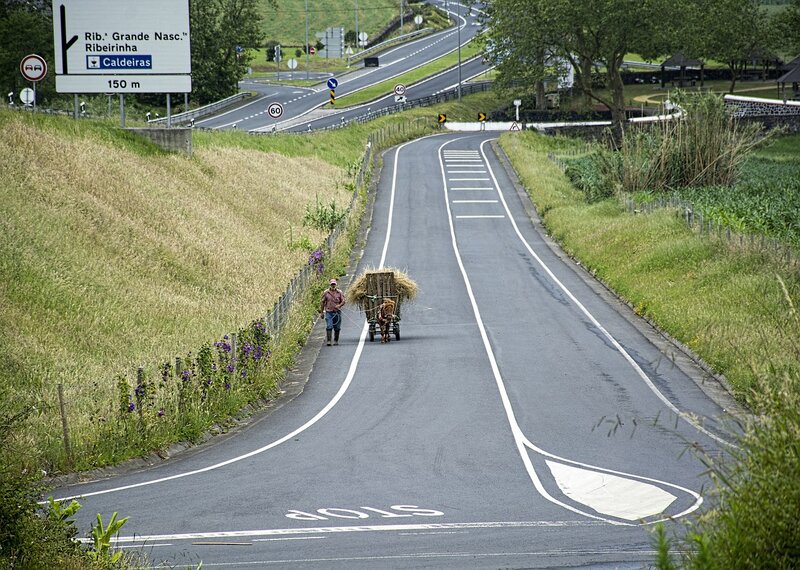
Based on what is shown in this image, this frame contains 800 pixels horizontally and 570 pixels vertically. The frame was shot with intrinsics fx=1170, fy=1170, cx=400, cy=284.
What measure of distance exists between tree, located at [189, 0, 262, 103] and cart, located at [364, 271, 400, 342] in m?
58.8

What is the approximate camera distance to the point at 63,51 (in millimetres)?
45812

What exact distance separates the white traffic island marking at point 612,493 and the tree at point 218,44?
234 ft

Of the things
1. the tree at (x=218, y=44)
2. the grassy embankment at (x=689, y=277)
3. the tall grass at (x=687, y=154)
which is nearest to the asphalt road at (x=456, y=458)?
the grassy embankment at (x=689, y=277)

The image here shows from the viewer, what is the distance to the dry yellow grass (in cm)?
2519

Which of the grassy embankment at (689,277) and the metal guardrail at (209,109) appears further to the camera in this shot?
the metal guardrail at (209,109)

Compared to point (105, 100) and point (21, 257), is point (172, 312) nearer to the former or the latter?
point (21, 257)

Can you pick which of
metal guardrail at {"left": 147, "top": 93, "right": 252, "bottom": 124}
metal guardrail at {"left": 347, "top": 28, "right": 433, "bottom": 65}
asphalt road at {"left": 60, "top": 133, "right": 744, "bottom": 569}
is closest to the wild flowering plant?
asphalt road at {"left": 60, "top": 133, "right": 744, "bottom": 569}

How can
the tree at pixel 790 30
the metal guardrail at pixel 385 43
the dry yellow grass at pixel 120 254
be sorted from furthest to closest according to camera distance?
the metal guardrail at pixel 385 43 → the tree at pixel 790 30 → the dry yellow grass at pixel 120 254

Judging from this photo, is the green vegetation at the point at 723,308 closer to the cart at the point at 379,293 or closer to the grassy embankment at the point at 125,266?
the cart at the point at 379,293

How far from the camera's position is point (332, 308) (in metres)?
28.5

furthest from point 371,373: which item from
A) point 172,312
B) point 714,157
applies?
point 714,157

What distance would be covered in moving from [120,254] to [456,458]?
19.5m

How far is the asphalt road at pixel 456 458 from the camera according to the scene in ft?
44.6

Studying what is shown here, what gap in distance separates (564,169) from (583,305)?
107 feet
